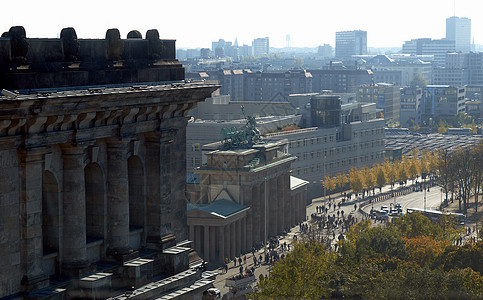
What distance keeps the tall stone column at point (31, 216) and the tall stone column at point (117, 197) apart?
4.03m

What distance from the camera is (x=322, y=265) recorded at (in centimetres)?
9950

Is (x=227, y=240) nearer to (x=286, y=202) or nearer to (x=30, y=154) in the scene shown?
(x=286, y=202)

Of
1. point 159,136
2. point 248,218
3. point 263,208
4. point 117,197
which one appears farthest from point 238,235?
point 117,197

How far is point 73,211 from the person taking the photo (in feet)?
121

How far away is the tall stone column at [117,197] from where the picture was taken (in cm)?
3884

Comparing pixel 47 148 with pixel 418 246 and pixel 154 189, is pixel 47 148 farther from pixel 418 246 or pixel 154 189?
pixel 418 246

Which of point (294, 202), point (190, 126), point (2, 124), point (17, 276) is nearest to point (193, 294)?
point (17, 276)

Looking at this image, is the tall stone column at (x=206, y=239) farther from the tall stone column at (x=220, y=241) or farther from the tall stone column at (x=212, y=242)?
the tall stone column at (x=220, y=241)

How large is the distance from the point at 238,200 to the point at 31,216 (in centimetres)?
11113

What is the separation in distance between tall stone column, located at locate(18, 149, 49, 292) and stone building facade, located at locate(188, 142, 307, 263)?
97247mm

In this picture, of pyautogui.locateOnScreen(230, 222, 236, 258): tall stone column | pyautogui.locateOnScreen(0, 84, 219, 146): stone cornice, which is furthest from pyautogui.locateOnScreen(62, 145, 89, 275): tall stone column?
pyautogui.locateOnScreen(230, 222, 236, 258): tall stone column

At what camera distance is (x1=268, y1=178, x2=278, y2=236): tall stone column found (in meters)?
156

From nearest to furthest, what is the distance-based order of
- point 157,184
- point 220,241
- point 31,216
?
point 31,216 → point 157,184 → point 220,241

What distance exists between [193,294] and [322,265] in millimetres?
57997
